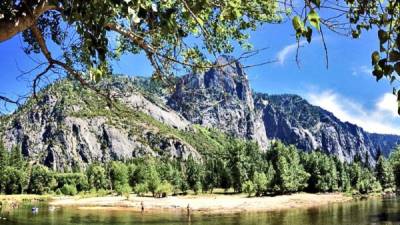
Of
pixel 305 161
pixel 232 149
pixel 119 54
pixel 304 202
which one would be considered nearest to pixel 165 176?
pixel 232 149

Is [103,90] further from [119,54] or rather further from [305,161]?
Result: [305,161]

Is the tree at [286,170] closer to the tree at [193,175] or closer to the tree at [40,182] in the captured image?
the tree at [193,175]

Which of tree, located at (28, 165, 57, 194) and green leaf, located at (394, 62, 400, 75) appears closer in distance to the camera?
green leaf, located at (394, 62, 400, 75)

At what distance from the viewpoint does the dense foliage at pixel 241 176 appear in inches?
4166

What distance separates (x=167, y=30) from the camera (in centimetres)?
421

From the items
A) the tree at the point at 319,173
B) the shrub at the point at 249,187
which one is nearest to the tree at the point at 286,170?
the tree at the point at 319,173

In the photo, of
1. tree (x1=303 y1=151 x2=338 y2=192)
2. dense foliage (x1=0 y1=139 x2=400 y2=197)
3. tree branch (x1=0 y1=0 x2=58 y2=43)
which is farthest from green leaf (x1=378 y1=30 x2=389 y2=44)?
tree (x1=303 y1=151 x2=338 y2=192)

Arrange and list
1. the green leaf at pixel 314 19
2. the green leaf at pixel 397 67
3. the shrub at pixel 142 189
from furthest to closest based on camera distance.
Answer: the shrub at pixel 142 189, the green leaf at pixel 397 67, the green leaf at pixel 314 19

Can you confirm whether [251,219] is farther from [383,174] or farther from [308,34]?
[383,174]

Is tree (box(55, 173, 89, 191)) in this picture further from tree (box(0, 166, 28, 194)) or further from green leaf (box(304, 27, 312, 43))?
green leaf (box(304, 27, 312, 43))

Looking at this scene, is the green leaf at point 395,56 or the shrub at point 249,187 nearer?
the green leaf at point 395,56

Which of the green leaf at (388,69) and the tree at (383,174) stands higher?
the green leaf at (388,69)

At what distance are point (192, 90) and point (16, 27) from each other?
10.2 feet

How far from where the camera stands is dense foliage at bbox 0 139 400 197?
Answer: 4166 inches
